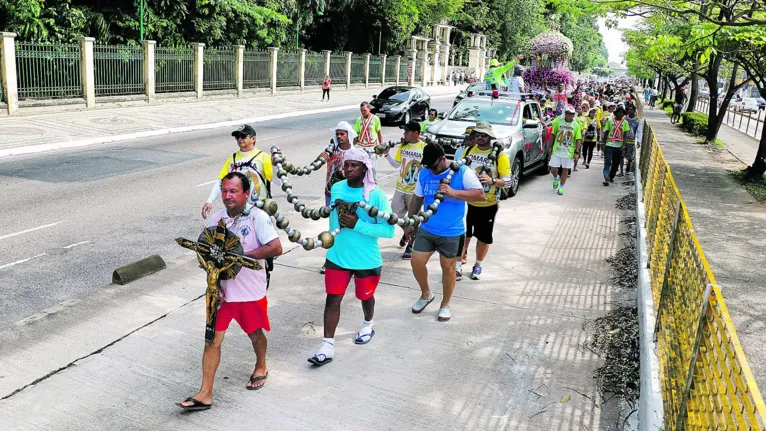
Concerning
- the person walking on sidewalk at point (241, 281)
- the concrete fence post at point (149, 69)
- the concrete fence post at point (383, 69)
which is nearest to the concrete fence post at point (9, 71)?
Answer: the concrete fence post at point (149, 69)

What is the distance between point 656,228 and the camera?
700 cm

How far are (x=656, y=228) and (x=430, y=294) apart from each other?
8.36 feet

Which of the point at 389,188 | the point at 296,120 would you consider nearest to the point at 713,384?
the point at 389,188

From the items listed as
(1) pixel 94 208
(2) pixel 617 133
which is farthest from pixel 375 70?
(1) pixel 94 208

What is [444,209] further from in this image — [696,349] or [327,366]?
[696,349]

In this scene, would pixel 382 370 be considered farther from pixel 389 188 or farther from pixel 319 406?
pixel 389 188

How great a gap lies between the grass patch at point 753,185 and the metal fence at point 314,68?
26.2 m

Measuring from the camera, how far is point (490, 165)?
7.54 metres

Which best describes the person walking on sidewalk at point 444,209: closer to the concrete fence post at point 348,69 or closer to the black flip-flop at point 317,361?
the black flip-flop at point 317,361

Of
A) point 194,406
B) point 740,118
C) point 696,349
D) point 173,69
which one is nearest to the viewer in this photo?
point 696,349

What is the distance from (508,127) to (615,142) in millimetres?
2801

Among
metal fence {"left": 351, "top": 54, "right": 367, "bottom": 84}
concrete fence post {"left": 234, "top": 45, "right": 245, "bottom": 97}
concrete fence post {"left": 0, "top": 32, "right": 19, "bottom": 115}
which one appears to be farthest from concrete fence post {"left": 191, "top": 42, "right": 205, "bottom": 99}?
metal fence {"left": 351, "top": 54, "right": 367, "bottom": 84}

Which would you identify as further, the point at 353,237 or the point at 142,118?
the point at 142,118

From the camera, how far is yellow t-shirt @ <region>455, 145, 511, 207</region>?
23.9 feet
